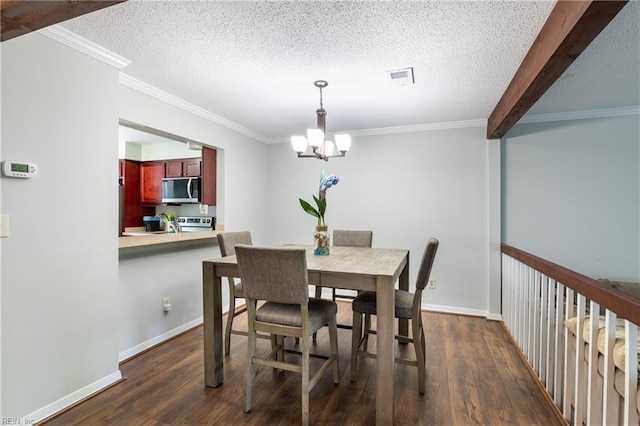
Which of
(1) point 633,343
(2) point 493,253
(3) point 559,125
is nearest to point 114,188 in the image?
(1) point 633,343

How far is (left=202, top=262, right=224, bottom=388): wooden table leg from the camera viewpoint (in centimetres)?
212

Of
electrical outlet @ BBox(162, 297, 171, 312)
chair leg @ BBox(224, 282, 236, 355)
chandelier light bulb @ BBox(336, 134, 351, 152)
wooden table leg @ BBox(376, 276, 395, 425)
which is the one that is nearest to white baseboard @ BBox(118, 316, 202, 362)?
electrical outlet @ BBox(162, 297, 171, 312)

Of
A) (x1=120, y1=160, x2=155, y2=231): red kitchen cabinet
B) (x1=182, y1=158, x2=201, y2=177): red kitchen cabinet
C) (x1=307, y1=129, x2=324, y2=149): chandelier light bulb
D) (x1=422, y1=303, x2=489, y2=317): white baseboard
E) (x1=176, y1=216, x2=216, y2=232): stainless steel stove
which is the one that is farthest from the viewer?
(x1=120, y1=160, x2=155, y2=231): red kitchen cabinet

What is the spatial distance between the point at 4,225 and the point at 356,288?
1.92m

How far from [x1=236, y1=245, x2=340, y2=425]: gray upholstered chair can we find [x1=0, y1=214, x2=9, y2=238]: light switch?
1.20 meters

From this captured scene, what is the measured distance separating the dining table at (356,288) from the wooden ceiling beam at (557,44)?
1.44 m

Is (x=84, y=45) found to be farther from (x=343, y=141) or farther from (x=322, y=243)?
(x=322, y=243)

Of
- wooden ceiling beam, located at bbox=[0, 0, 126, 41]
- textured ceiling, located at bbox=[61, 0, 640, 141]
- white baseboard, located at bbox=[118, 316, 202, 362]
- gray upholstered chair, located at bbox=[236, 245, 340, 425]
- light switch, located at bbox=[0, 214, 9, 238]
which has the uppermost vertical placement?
textured ceiling, located at bbox=[61, 0, 640, 141]

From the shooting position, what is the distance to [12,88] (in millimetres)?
1659

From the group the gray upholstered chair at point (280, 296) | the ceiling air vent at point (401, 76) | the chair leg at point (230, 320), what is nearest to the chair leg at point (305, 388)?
the gray upholstered chair at point (280, 296)

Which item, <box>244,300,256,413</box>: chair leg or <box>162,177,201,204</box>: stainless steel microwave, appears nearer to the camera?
<box>244,300,256,413</box>: chair leg

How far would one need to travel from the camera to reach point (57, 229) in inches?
73.3

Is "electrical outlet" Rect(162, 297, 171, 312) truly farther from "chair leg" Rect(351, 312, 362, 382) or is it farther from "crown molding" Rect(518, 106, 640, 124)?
"crown molding" Rect(518, 106, 640, 124)

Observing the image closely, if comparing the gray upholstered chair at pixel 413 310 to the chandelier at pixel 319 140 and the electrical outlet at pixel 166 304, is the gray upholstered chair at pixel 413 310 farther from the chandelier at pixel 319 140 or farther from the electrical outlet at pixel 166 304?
the electrical outlet at pixel 166 304
